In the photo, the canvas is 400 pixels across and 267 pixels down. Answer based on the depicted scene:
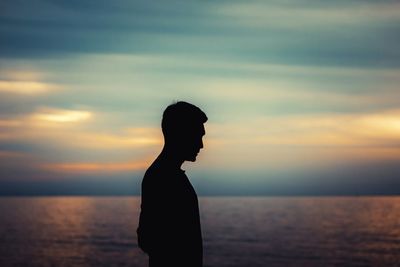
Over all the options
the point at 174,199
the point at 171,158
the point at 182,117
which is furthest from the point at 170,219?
the point at 182,117

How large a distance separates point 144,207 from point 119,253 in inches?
2357

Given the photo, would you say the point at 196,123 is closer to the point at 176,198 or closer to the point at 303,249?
the point at 176,198

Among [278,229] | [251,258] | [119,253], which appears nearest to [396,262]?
[251,258]

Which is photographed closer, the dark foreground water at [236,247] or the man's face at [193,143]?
the man's face at [193,143]

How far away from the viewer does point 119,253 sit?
6281cm

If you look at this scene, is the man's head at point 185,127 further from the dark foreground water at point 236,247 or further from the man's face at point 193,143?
the dark foreground water at point 236,247

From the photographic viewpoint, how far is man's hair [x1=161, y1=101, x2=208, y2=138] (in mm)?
4219

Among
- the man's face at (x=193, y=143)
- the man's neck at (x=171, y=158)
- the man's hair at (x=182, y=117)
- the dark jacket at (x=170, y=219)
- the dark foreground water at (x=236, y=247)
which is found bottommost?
the dark jacket at (x=170, y=219)

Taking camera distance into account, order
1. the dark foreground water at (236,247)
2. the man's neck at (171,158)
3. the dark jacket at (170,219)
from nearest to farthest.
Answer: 1. the dark jacket at (170,219)
2. the man's neck at (171,158)
3. the dark foreground water at (236,247)

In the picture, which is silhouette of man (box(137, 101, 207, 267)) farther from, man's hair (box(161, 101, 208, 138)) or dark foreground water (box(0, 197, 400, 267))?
dark foreground water (box(0, 197, 400, 267))

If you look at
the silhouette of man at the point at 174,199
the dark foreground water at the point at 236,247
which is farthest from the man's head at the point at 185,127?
the dark foreground water at the point at 236,247

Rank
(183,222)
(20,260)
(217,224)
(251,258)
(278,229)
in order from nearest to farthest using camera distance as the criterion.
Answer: (183,222)
(20,260)
(251,258)
(278,229)
(217,224)

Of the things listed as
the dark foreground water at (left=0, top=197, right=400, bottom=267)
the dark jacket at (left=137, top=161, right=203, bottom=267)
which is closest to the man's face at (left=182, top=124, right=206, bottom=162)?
→ the dark jacket at (left=137, top=161, right=203, bottom=267)

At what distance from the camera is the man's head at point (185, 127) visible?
423cm
